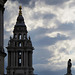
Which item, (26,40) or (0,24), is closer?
(0,24)

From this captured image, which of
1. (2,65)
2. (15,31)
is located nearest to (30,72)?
(15,31)

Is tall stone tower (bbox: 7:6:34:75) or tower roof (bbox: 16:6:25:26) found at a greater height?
tower roof (bbox: 16:6:25:26)

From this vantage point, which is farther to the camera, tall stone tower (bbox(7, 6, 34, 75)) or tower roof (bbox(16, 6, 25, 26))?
tower roof (bbox(16, 6, 25, 26))

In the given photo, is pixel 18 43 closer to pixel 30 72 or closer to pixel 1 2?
pixel 30 72

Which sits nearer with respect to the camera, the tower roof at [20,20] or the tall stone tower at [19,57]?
the tall stone tower at [19,57]

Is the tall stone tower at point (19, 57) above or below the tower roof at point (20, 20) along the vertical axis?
below

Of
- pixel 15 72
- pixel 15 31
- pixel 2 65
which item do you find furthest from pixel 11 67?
pixel 2 65

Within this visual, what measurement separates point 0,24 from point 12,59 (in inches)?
1754

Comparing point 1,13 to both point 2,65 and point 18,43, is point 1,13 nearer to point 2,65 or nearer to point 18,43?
point 2,65

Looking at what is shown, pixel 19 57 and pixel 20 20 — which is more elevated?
pixel 20 20

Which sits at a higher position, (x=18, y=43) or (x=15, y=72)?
(x=18, y=43)

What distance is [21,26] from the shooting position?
114 metres

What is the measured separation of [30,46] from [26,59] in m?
3.83

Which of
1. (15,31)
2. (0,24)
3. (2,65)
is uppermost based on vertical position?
(15,31)
